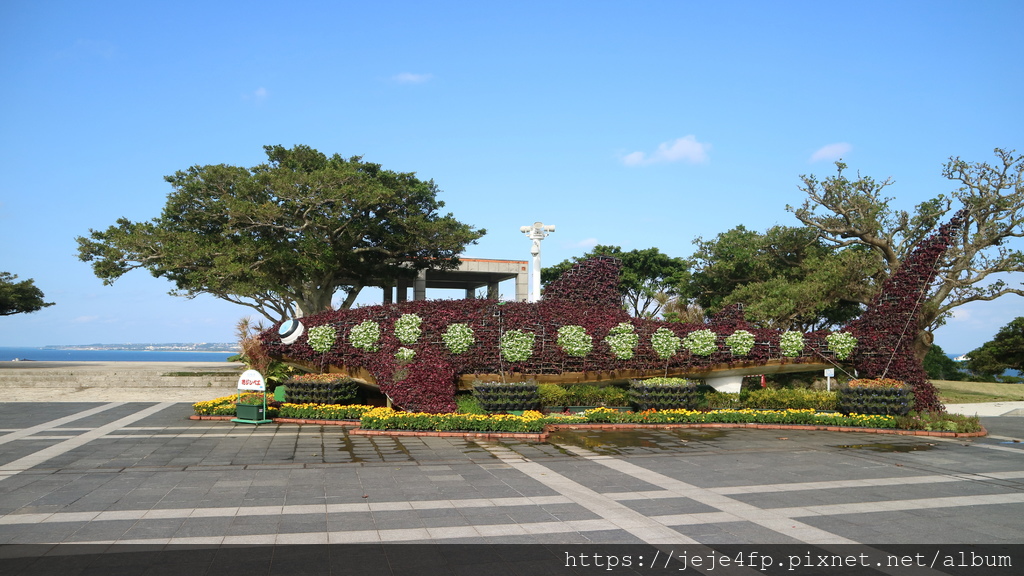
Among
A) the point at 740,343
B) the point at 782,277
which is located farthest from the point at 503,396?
the point at 782,277

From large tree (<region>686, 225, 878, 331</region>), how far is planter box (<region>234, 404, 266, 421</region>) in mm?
15714

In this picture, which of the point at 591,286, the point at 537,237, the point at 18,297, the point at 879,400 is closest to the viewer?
the point at 879,400

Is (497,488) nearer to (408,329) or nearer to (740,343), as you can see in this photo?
(408,329)

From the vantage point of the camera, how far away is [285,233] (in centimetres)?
2644

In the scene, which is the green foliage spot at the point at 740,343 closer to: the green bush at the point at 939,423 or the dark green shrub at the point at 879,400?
the dark green shrub at the point at 879,400

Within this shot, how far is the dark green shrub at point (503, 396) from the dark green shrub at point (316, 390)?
11.8 feet

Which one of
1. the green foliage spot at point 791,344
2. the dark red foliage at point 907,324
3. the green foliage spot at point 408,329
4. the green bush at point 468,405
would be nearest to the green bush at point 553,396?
the green bush at point 468,405

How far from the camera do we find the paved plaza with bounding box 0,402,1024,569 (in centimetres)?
643

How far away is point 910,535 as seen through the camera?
654 centimetres

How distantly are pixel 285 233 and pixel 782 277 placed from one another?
20.1m

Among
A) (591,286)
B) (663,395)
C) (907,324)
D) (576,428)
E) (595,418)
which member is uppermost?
(591,286)

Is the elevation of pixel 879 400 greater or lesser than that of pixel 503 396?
lesser

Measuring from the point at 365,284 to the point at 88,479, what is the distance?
25540mm

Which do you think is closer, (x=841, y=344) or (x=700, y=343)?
(x=700, y=343)
